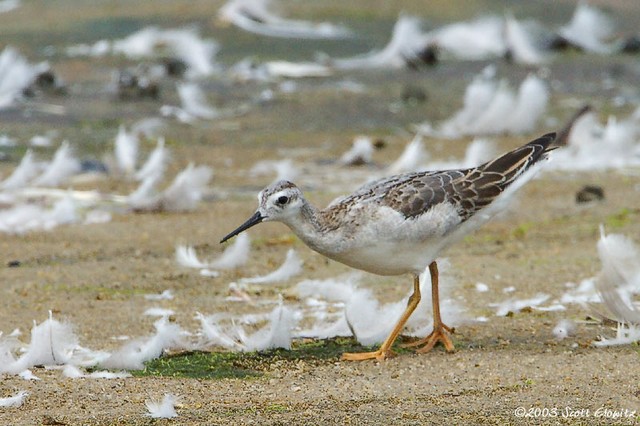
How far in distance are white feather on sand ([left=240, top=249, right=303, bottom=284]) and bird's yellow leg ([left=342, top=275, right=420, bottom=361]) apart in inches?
46.5

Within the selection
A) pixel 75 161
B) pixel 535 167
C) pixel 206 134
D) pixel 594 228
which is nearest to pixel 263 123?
pixel 206 134

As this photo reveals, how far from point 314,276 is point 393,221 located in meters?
1.76

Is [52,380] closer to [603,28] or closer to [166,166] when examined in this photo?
[166,166]

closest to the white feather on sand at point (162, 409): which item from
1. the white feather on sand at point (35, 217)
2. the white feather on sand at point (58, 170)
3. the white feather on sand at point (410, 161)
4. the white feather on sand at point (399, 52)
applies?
the white feather on sand at point (35, 217)

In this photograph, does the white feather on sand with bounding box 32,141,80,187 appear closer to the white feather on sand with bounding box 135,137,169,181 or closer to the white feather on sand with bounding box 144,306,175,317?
the white feather on sand with bounding box 135,137,169,181

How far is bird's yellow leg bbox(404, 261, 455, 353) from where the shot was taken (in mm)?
6031

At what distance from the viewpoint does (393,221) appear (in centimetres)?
587

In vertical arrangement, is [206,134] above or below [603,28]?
below

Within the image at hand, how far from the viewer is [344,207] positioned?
6004 millimetres

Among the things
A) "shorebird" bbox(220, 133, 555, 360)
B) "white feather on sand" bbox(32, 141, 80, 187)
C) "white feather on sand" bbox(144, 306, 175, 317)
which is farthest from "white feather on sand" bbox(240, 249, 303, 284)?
"white feather on sand" bbox(32, 141, 80, 187)

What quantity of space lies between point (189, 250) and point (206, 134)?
14.2ft

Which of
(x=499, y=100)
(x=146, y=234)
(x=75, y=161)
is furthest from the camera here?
(x=499, y=100)

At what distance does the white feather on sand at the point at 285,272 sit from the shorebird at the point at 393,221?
1.11 metres

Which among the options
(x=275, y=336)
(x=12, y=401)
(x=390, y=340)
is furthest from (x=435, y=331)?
(x=12, y=401)
